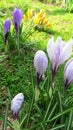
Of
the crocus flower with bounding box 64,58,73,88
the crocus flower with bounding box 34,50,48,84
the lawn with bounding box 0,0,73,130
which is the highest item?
the crocus flower with bounding box 34,50,48,84

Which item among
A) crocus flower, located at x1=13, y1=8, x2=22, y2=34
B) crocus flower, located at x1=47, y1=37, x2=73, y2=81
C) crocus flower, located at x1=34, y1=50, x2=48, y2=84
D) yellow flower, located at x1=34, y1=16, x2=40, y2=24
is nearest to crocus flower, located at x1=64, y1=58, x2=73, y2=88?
crocus flower, located at x1=47, y1=37, x2=73, y2=81

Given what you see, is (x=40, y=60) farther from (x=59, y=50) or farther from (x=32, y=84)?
(x=32, y=84)

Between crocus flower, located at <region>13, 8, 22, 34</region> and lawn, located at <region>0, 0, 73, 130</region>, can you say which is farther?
crocus flower, located at <region>13, 8, 22, 34</region>

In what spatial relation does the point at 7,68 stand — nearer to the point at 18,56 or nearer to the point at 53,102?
the point at 18,56

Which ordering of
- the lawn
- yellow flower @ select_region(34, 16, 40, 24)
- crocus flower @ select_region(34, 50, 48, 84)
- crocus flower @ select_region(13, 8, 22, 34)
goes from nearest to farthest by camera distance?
crocus flower @ select_region(34, 50, 48, 84)
the lawn
crocus flower @ select_region(13, 8, 22, 34)
yellow flower @ select_region(34, 16, 40, 24)

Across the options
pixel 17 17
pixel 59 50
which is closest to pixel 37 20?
pixel 17 17

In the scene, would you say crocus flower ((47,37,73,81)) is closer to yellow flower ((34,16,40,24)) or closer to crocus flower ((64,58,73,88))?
crocus flower ((64,58,73,88))

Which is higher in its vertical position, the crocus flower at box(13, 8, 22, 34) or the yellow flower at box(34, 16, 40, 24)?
the crocus flower at box(13, 8, 22, 34)

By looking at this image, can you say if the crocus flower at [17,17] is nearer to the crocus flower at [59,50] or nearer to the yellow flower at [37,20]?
the crocus flower at [59,50]

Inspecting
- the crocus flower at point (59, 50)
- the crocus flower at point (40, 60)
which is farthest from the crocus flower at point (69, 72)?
the crocus flower at point (40, 60)
